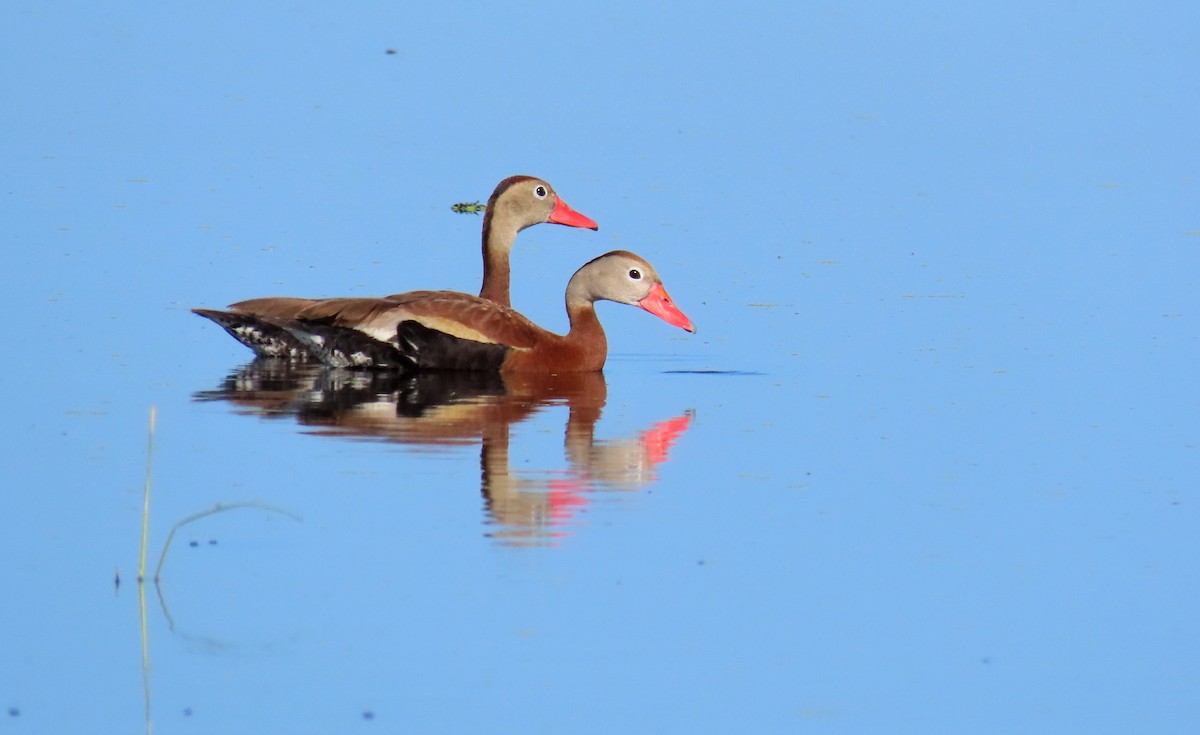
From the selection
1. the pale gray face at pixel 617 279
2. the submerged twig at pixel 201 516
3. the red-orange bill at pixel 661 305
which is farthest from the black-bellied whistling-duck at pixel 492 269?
the submerged twig at pixel 201 516

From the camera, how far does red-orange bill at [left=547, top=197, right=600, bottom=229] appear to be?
13992 mm

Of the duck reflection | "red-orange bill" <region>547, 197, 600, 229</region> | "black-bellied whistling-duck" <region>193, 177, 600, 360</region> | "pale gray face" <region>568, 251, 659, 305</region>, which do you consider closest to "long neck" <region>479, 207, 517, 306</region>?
"black-bellied whistling-duck" <region>193, 177, 600, 360</region>

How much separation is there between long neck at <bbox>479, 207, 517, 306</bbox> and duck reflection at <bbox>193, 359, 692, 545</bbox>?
1.64m

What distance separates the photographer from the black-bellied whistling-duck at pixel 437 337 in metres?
11.8

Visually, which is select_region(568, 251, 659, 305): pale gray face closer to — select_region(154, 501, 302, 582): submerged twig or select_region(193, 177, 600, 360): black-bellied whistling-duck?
select_region(193, 177, 600, 360): black-bellied whistling-duck

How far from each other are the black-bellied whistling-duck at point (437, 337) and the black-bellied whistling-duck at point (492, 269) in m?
0.12

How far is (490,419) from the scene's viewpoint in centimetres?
1000

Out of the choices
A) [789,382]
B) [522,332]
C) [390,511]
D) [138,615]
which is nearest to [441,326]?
[522,332]

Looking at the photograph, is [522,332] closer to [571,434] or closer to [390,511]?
[571,434]

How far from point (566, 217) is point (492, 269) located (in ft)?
2.58

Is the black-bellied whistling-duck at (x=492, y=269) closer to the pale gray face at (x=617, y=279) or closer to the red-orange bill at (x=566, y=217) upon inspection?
the red-orange bill at (x=566, y=217)

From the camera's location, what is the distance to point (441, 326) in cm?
1183

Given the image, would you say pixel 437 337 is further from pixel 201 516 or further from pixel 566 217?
pixel 201 516

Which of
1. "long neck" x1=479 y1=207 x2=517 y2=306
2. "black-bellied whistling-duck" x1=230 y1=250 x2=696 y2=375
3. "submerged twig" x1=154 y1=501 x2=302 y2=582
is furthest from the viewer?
"long neck" x1=479 y1=207 x2=517 y2=306
